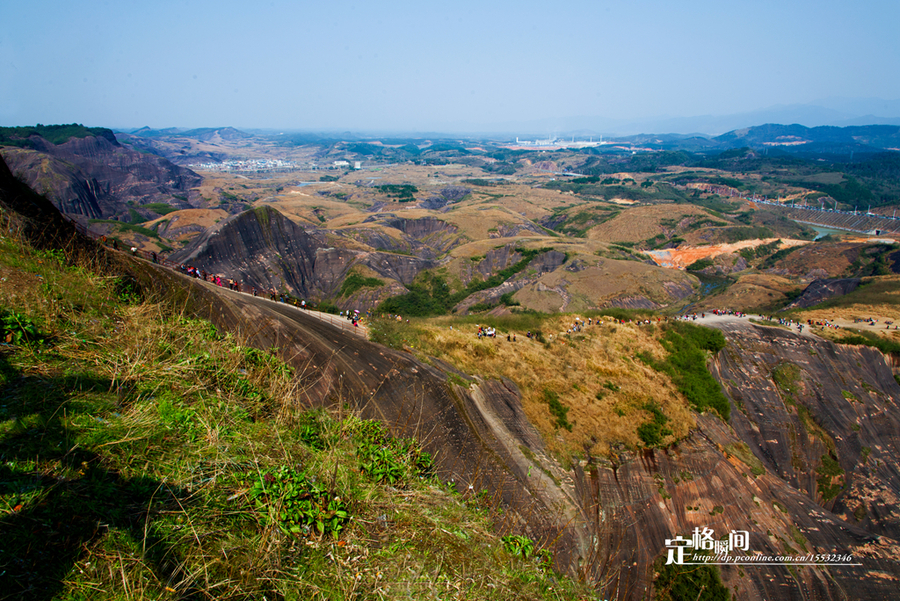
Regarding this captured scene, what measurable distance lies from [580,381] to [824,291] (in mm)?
56949

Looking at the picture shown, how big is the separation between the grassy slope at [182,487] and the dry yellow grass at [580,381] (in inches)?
486

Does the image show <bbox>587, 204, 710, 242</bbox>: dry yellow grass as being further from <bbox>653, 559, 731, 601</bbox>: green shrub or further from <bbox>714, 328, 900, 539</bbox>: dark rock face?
<bbox>653, 559, 731, 601</bbox>: green shrub

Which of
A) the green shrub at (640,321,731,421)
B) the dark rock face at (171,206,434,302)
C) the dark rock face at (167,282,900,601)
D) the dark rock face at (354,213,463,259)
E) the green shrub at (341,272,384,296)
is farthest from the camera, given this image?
the dark rock face at (354,213,463,259)

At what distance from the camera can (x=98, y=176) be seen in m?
120

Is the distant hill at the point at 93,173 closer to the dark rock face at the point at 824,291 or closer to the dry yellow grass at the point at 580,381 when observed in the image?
the dry yellow grass at the point at 580,381

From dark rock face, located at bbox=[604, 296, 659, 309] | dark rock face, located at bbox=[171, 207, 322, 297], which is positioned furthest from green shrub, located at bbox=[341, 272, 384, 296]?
dark rock face, located at bbox=[604, 296, 659, 309]

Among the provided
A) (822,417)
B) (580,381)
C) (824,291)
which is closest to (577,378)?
(580,381)

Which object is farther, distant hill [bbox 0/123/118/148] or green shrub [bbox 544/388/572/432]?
distant hill [bbox 0/123/118/148]

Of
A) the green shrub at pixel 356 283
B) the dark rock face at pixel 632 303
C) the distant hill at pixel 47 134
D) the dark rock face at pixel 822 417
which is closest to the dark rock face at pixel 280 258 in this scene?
the green shrub at pixel 356 283

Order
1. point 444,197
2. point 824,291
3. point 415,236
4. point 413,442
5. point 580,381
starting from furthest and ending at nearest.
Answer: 1. point 444,197
2. point 415,236
3. point 824,291
4. point 580,381
5. point 413,442

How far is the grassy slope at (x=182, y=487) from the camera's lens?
406 cm

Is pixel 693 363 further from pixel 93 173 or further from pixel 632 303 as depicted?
pixel 93 173

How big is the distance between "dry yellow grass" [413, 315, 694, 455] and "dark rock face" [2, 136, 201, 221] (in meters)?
97.3

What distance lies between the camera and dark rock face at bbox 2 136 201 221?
297 ft
